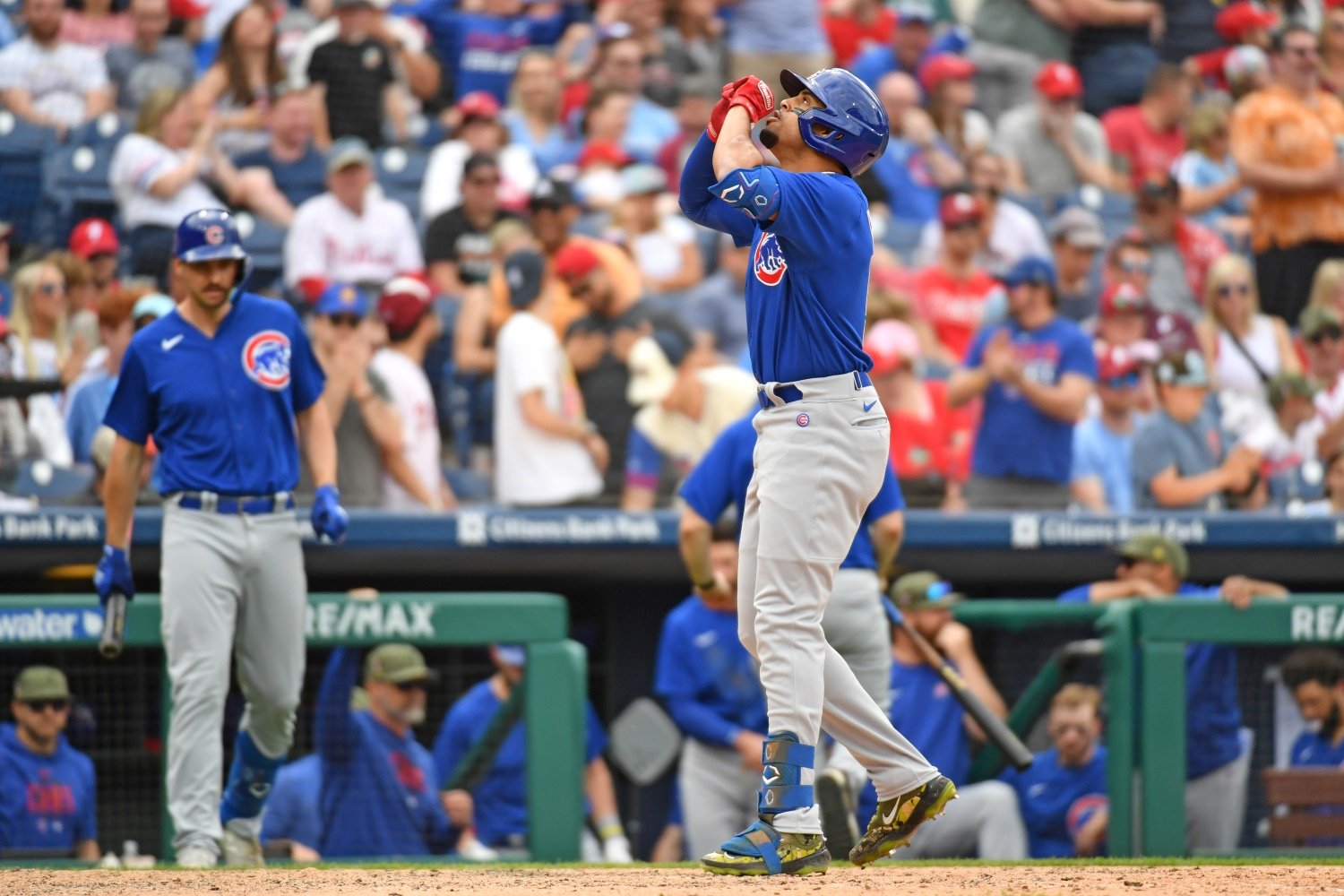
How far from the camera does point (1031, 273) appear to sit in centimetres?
810

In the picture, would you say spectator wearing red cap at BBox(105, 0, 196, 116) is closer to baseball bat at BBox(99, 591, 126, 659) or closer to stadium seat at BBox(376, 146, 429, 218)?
stadium seat at BBox(376, 146, 429, 218)

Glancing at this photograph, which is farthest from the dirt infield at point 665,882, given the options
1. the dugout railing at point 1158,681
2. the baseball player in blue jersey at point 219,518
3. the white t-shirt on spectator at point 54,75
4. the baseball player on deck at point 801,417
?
the white t-shirt on spectator at point 54,75

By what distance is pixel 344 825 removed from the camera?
5945 millimetres

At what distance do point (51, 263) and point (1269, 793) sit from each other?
5.23 meters

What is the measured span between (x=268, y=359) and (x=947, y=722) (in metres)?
2.60

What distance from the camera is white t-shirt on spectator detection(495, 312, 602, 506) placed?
758 cm

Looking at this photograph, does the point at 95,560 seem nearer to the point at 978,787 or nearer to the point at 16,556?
the point at 16,556

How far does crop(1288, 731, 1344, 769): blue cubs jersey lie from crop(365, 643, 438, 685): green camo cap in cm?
292

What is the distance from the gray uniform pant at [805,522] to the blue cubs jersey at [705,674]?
2417mm

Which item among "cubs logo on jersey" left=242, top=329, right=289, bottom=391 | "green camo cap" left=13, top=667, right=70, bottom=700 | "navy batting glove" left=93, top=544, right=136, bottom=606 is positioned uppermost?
"cubs logo on jersey" left=242, top=329, right=289, bottom=391

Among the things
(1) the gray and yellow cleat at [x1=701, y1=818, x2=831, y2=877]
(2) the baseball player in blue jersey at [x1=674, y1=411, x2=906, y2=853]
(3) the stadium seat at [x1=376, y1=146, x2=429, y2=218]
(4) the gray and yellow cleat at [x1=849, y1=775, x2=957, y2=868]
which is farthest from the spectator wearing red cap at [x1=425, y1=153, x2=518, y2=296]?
(1) the gray and yellow cleat at [x1=701, y1=818, x2=831, y2=877]

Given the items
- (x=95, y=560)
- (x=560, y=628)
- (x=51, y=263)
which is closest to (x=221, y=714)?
(x=560, y=628)

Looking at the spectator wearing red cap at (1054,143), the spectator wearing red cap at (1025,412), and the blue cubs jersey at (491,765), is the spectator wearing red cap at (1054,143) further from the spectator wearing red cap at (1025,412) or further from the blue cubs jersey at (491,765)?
the blue cubs jersey at (491,765)

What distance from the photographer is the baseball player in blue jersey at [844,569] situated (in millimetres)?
5633
